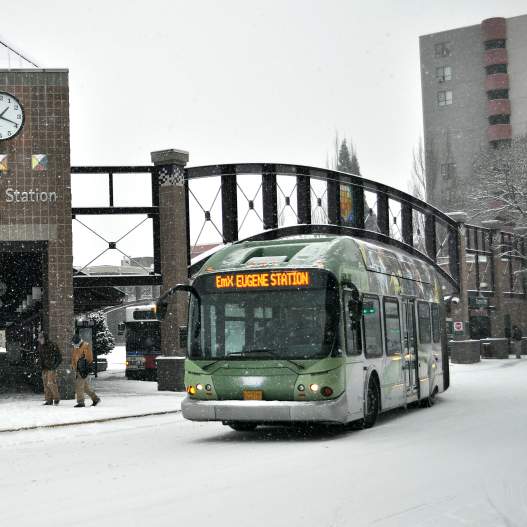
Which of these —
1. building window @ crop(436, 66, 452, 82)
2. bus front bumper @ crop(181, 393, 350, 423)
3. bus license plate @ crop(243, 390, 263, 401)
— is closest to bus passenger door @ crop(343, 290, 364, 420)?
bus front bumper @ crop(181, 393, 350, 423)

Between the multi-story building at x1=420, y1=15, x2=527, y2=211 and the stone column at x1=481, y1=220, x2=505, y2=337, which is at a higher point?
the multi-story building at x1=420, y1=15, x2=527, y2=211

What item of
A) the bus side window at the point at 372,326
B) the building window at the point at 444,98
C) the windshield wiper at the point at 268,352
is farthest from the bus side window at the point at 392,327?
the building window at the point at 444,98

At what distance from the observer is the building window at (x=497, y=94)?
3900 inches

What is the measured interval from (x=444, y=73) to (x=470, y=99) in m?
4.03

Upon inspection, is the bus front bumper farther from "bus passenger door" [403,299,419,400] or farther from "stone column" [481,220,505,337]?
"stone column" [481,220,505,337]

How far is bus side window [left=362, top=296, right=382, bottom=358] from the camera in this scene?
16236 mm

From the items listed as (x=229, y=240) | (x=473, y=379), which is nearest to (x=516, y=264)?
(x=473, y=379)

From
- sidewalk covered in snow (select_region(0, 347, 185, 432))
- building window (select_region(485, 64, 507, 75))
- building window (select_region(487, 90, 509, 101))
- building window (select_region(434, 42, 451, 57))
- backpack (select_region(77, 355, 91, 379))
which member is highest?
building window (select_region(434, 42, 451, 57))

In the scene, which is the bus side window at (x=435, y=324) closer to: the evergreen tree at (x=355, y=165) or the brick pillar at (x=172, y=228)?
the brick pillar at (x=172, y=228)

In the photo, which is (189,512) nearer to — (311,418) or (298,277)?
(311,418)

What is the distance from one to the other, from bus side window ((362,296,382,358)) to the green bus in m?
0.02

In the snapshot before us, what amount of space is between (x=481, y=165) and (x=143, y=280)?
42808 mm

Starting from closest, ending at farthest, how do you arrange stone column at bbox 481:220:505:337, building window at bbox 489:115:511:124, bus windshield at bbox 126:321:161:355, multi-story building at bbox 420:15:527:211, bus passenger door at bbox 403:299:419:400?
bus passenger door at bbox 403:299:419:400
bus windshield at bbox 126:321:161:355
stone column at bbox 481:220:505:337
multi-story building at bbox 420:15:527:211
building window at bbox 489:115:511:124

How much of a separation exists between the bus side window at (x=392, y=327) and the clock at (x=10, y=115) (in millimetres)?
11647
